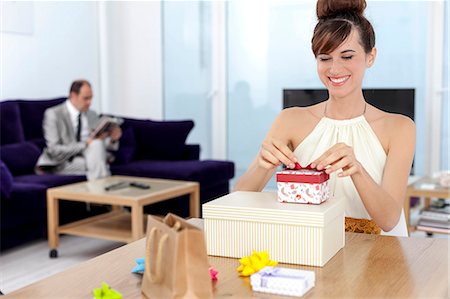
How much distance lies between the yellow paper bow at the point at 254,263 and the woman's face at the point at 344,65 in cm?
63

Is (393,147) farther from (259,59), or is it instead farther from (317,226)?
(259,59)

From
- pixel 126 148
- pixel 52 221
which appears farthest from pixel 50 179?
pixel 126 148

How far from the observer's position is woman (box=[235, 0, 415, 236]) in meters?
1.65

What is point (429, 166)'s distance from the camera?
5.10 m

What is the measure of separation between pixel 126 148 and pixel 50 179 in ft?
3.05

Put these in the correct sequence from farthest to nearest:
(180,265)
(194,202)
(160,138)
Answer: (160,138)
(194,202)
(180,265)

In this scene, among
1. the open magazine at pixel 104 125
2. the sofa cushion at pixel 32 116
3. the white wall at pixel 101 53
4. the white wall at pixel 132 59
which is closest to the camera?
the sofa cushion at pixel 32 116

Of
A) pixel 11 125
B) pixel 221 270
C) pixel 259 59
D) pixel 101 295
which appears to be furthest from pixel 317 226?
pixel 259 59

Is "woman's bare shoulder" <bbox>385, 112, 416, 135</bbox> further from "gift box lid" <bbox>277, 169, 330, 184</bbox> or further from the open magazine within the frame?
the open magazine

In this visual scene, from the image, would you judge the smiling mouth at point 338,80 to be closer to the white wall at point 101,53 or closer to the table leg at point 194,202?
the table leg at point 194,202

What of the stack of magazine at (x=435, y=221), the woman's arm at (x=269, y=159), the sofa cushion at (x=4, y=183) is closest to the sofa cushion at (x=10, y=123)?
the sofa cushion at (x=4, y=183)

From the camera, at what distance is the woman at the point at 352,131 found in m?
1.65

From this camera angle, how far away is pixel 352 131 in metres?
1.80

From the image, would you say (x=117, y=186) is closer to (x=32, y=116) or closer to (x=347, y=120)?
(x=32, y=116)
